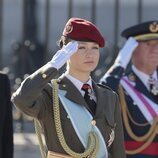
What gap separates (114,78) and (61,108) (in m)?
1.09

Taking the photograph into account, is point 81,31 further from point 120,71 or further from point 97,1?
point 97,1

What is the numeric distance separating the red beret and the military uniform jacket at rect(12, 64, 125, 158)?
193 millimetres

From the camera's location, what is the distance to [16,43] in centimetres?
860

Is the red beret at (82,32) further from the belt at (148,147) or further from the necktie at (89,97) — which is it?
the belt at (148,147)

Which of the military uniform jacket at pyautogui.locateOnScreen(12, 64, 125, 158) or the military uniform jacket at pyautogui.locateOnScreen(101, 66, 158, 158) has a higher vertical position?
the military uniform jacket at pyautogui.locateOnScreen(12, 64, 125, 158)

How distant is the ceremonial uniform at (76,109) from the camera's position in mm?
3506

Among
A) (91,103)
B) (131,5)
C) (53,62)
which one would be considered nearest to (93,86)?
(91,103)

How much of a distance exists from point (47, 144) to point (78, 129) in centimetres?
15

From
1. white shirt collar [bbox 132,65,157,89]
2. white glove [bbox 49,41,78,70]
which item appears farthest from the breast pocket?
white shirt collar [bbox 132,65,157,89]

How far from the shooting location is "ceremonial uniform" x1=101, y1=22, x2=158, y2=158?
459 centimetres

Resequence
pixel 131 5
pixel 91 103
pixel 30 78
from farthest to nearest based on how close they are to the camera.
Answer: pixel 131 5 < pixel 91 103 < pixel 30 78

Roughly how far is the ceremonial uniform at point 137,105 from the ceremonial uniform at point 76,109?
91cm

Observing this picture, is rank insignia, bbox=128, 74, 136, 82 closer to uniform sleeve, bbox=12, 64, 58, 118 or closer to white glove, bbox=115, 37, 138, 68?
white glove, bbox=115, 37, 138, 68

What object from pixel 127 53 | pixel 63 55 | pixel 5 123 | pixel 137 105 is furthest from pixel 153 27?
pixel 63 55
